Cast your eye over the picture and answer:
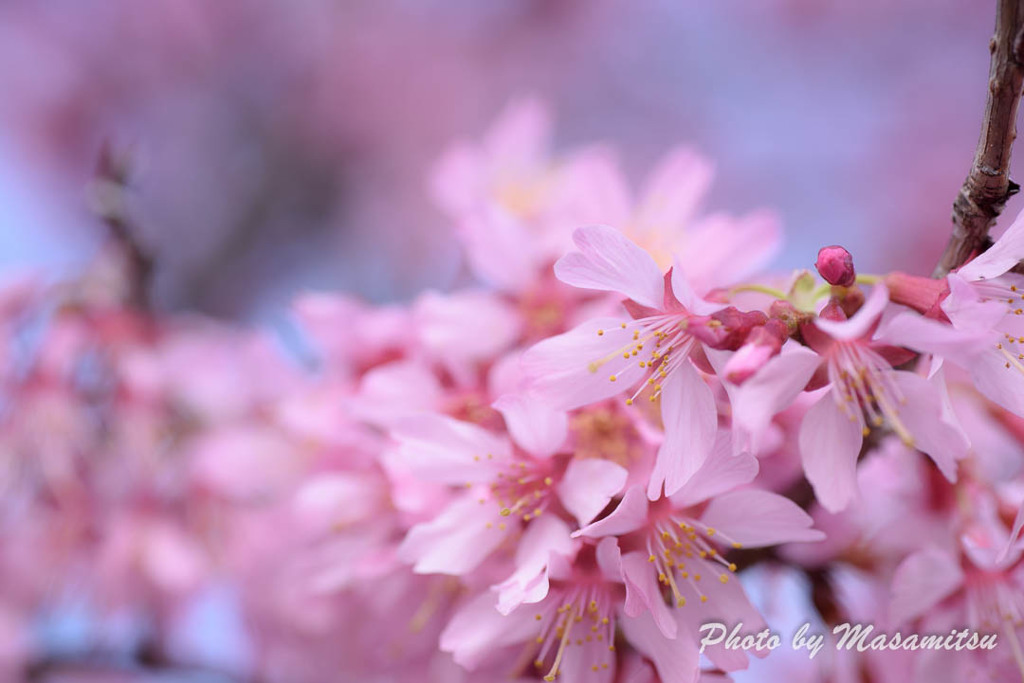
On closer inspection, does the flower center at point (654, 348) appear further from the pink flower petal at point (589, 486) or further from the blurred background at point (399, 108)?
the blurred background at point (399, 108)

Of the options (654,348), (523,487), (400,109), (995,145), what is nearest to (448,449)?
(523,487)

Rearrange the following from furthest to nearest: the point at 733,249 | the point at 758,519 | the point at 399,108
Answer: the point at 399,108 < the point at 733,249 < the point at 758,519

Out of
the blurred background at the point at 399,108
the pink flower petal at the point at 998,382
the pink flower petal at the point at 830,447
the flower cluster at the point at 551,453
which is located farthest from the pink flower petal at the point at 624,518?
the blurred background at the point at 399,108

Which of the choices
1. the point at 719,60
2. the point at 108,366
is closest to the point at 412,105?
the point at 719,60

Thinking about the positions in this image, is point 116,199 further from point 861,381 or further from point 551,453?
point 861,381

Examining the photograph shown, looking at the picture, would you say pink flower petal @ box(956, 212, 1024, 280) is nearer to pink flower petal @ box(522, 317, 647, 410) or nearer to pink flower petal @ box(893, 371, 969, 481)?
pink flower petal @ box(893, 371, 969, 481)

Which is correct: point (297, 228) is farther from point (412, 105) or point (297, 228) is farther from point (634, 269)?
point (634, 269)
